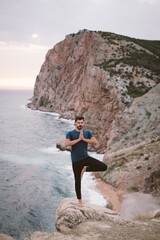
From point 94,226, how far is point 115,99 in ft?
93.8

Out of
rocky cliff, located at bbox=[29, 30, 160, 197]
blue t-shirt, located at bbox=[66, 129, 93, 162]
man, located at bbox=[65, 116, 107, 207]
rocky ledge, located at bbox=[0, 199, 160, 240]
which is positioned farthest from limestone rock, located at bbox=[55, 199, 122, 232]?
rocky cliff, located at bbox=[29, 30, 160, 197]

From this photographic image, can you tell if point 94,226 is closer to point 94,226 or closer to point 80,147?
point 94,226

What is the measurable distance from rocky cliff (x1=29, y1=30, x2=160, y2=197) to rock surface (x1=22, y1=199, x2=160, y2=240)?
9922 mm

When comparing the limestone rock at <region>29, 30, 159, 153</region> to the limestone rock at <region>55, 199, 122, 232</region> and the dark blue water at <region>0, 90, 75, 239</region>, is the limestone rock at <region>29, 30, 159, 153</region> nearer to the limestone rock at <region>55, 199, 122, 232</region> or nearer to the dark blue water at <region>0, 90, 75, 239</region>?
the dark blue water at <region>0, 90, 75, 239</region>

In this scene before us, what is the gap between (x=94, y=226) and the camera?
6355mm

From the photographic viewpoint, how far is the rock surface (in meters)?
5.65

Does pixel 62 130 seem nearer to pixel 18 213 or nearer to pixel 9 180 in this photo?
pixel 9 180

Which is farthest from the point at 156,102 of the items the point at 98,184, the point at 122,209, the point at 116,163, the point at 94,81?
the point at 94,81

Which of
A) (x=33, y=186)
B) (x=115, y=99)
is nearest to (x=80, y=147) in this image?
(x=33, y=186)

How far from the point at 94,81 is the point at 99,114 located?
7.73 m

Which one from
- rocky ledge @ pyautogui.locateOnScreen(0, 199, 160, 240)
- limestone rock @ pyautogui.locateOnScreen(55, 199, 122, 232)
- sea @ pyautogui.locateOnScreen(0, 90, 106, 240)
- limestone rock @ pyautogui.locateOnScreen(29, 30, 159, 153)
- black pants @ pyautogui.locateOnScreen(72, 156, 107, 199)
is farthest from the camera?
limestone rock @ pyautogui.locateOnScreen(29, 30, 159, 153)

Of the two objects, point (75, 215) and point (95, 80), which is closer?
point (75, 215)

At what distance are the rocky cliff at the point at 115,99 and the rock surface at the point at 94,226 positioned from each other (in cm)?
992


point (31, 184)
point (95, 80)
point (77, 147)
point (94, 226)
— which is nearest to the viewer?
point (77, 147)
